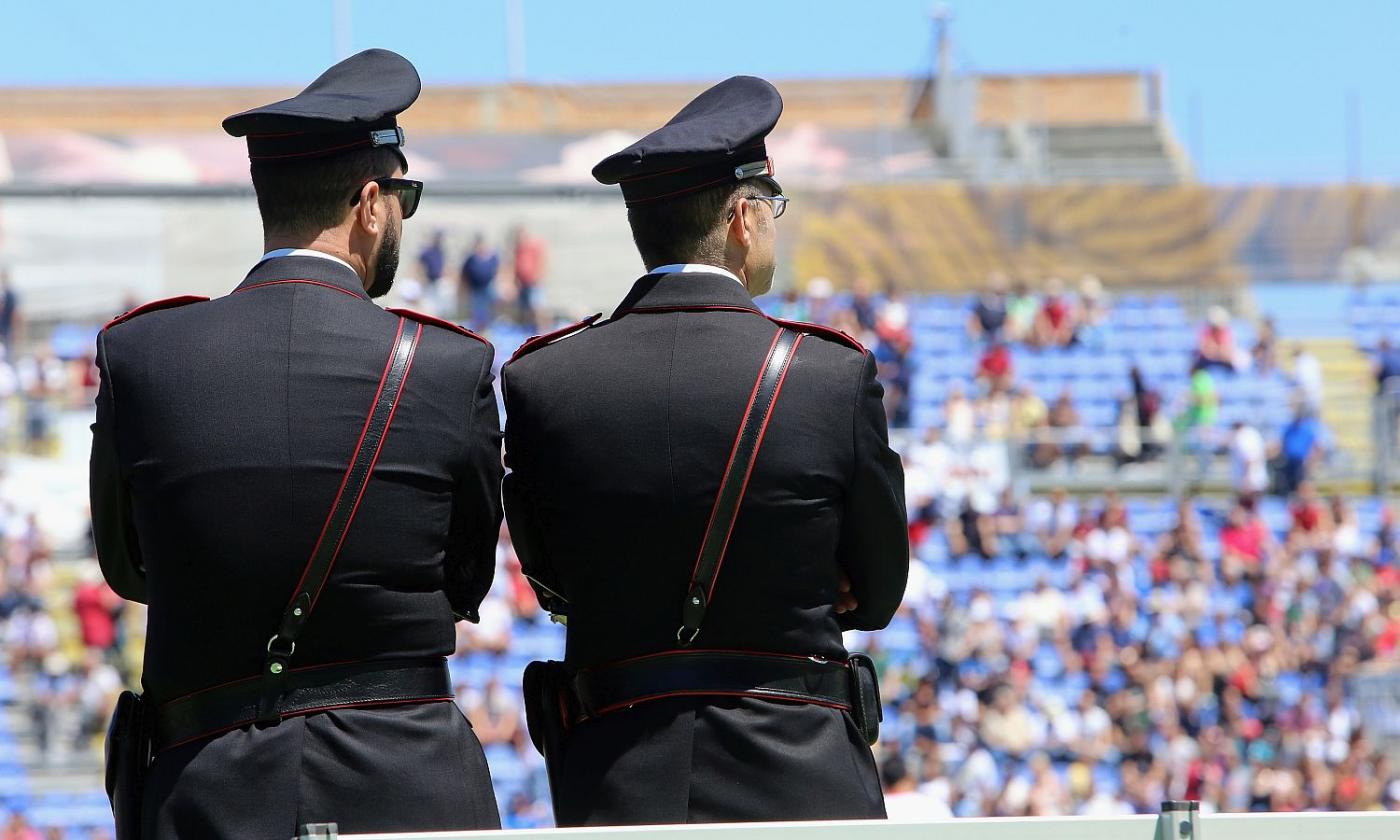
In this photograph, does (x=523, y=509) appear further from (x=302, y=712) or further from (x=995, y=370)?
(x=995, y=370)

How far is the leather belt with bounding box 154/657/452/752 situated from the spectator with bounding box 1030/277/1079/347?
20.2 metres

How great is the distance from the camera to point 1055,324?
74.6 feet

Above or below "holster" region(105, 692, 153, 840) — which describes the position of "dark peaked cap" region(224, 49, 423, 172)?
above

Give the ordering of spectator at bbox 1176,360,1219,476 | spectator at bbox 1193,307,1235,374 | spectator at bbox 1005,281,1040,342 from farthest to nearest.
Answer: spectator at bbox 1005,281,1040,342
spectator at bbox 1193,307,1235,374
spectator at bbox 1176,360,1219,476

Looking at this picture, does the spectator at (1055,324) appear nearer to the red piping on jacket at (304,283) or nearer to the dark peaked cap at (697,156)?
the dark peaked cap at (697,156)

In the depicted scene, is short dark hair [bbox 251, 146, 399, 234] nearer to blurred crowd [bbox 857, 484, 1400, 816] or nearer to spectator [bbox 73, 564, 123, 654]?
blurred crowd [bbox 857, 484, 1400, 816]

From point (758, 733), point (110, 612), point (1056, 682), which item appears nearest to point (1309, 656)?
point (1056, 682)

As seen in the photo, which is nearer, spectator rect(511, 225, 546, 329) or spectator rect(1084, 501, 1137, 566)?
spectator rect(1084, 501, 1137, 566)

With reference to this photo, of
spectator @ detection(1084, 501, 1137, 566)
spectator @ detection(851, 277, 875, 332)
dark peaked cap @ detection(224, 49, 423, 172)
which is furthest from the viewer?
spectator @ detection(851, 277, 875, 332)

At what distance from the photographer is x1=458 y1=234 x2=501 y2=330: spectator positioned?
22.9 m

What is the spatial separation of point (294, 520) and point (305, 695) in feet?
0.84

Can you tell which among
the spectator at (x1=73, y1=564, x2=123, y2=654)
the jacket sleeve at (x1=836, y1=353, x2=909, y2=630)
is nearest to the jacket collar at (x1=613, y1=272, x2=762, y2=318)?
the jacket sleeve at (x1=836, y1=353, x2=909, y2=630)

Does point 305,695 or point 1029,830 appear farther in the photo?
point 305,695

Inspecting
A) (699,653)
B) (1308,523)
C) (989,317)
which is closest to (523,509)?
(699,653)
